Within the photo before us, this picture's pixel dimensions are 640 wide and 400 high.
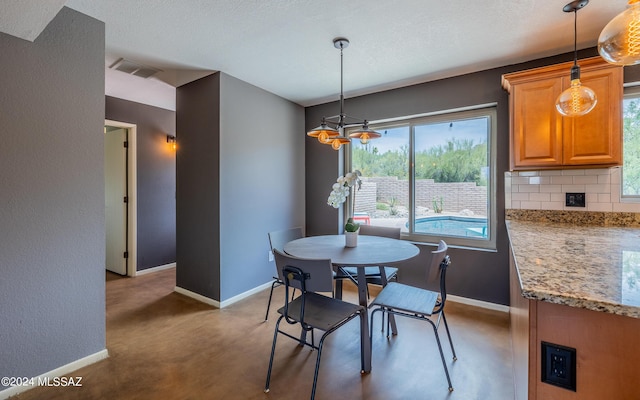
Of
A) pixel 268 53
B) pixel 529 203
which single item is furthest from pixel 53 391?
pixel 529 203

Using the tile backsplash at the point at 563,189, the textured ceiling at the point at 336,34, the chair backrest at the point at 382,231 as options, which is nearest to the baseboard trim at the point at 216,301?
the chair backrest at the point at 382,231

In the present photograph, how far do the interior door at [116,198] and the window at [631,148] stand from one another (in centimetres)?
536

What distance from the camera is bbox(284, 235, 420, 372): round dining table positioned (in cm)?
192

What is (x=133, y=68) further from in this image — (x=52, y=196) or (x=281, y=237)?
(x=281, y=237)

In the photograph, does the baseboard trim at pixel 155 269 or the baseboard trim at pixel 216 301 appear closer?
the baseboard trim at pixel 216 301

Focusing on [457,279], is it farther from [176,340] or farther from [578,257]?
[176,340]

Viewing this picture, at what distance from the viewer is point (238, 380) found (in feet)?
6.15

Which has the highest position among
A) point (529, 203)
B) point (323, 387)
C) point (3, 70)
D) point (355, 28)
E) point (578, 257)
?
point (355, 28)

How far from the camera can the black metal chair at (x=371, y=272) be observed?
7.99 feet

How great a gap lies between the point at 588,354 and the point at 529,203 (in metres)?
2.28

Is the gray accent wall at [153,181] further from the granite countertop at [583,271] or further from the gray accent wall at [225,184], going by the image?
the granite countertop at [583,271]

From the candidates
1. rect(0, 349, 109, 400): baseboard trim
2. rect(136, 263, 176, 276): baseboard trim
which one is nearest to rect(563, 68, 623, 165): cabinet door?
rect(0, 349, 109, 400): baseboard trim

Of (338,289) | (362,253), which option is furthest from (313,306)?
(338,289)

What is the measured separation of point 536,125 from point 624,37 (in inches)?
51.1
